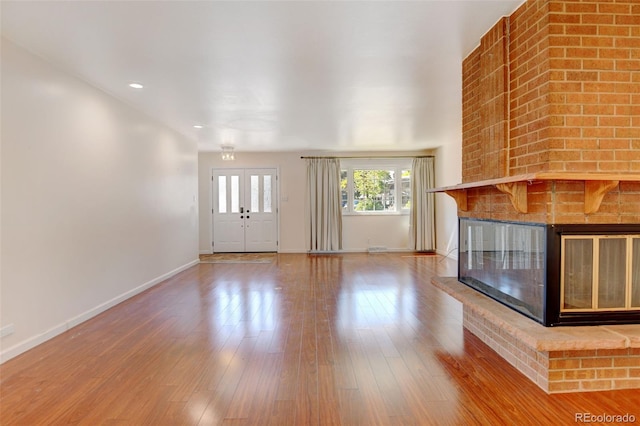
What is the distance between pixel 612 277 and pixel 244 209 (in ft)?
22.9

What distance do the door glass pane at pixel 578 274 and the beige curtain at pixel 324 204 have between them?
19.2ft

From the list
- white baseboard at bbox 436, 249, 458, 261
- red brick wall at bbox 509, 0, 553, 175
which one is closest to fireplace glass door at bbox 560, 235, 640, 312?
red brick wall at bbox 509, 0, 553, 175

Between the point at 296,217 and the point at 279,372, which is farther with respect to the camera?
the point at 296,217

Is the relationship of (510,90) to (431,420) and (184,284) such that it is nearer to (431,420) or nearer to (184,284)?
(431,420)

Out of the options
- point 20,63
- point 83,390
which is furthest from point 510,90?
point 20,63

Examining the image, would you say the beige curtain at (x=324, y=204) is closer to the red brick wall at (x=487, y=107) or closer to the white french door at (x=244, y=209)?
the white french door at (x=244, y=209)

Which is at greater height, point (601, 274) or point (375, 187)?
point (375, 187)

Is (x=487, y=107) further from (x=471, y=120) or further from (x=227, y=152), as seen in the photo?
(x=227, y=152)

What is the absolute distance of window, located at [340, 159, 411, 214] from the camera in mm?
7965

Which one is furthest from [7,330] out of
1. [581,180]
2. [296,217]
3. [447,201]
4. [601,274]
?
[447,201]

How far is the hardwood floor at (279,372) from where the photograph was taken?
182 cm

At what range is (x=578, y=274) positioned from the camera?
6.58ft

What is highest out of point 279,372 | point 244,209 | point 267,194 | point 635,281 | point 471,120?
point 471,120

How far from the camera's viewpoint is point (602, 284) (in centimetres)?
203
